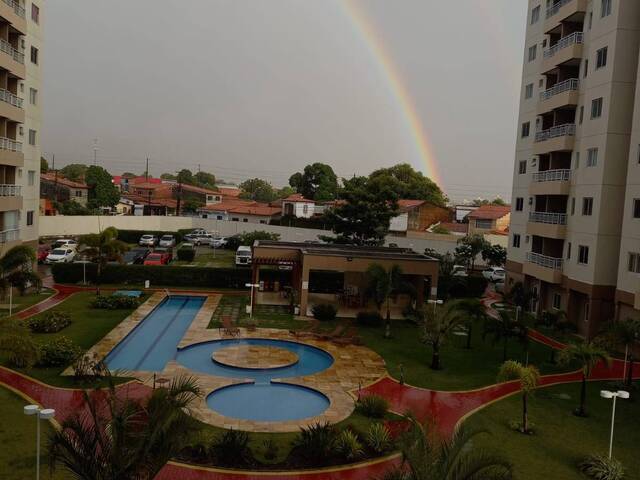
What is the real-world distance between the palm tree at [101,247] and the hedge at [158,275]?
217 centimetres

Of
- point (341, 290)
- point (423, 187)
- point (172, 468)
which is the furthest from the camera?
point (423, 187)

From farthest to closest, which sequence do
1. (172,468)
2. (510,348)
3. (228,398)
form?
(510,348) → (228,398) → (172,468)

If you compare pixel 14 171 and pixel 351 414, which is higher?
pixel 14 171

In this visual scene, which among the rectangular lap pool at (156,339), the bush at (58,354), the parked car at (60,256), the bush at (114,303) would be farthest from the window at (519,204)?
the parked car at (60,256)

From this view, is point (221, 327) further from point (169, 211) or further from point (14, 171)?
point (169, 211)

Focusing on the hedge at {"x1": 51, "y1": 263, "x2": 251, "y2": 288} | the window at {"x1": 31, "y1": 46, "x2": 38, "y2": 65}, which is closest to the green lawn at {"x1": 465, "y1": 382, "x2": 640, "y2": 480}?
the hedge at {"x1": 51, "y1": 263, "x2": 251, "y2": 288}

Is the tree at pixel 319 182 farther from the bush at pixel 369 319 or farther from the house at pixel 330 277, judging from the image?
the bush at pixel 369 319

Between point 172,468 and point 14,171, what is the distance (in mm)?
27884

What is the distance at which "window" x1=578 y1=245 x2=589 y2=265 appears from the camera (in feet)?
98.0

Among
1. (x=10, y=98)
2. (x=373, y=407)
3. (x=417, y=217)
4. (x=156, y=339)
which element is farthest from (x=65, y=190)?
(x=373, y=407)

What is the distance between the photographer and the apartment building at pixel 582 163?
28.3 m

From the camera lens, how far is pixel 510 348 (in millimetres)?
27500

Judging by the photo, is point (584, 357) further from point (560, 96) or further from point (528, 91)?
point (528, 91)

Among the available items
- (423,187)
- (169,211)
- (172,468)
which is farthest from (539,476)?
(169,211)
